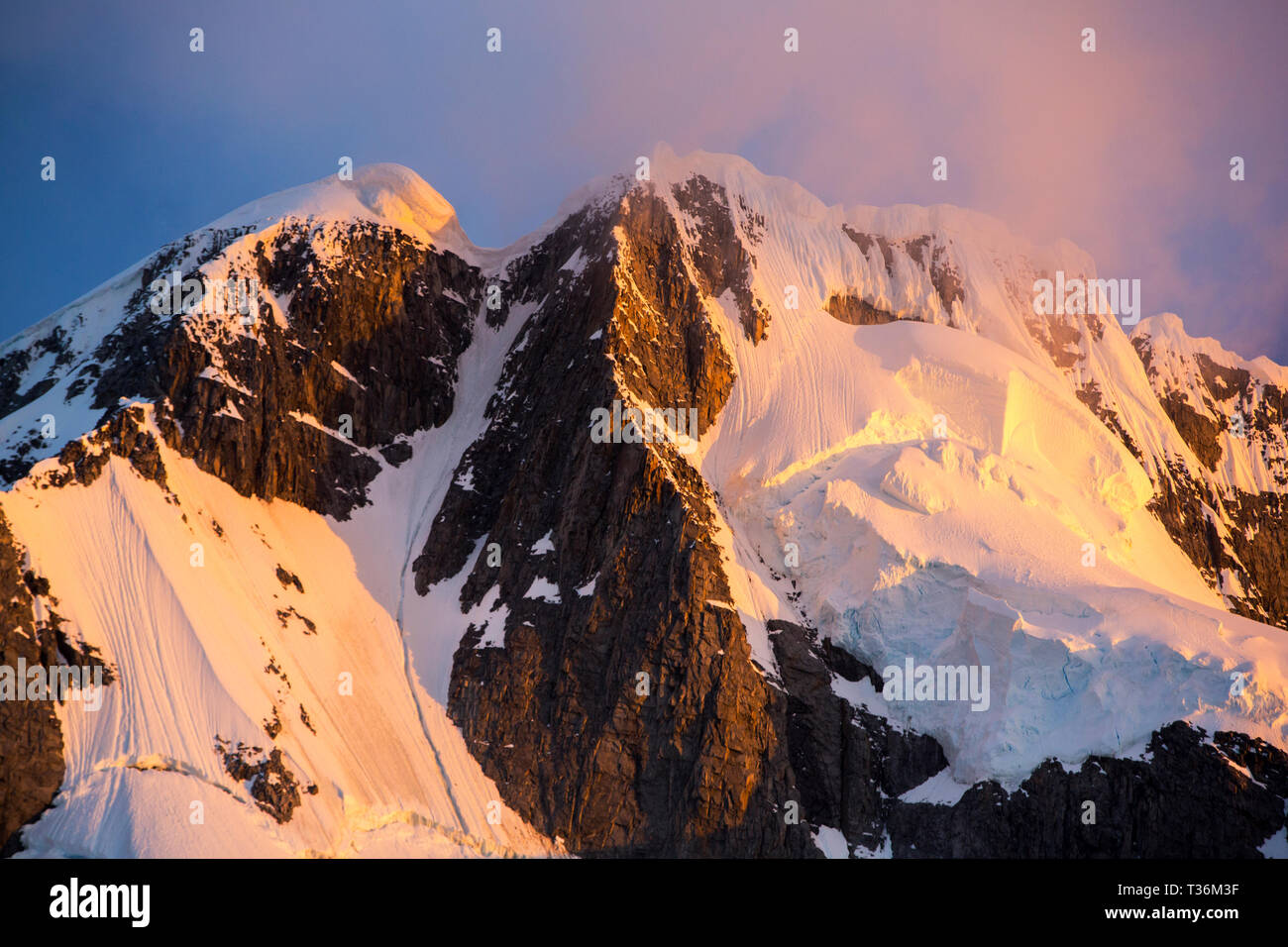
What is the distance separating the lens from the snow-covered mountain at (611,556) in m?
78.3

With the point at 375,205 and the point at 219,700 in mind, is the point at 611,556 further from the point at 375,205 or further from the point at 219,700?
the point at 375,205

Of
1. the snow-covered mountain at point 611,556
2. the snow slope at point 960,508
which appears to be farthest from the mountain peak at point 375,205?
the snow slope at point 960,508

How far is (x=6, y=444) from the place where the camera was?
3511 inches

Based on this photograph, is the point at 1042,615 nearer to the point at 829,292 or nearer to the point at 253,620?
the point at 829,292

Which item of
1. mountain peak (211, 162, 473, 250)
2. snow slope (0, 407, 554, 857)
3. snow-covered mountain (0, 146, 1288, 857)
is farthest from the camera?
mountain peak (211, 162, 473, 250)

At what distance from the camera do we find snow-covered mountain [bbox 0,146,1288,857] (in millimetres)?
78312

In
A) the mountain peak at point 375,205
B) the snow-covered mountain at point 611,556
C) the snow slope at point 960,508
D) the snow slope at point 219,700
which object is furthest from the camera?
A: the mountain peak at point 375,205

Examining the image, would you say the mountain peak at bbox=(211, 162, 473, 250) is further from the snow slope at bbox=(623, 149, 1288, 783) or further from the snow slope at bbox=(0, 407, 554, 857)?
the snow slope at bbox=(0, 407, 554, 857)

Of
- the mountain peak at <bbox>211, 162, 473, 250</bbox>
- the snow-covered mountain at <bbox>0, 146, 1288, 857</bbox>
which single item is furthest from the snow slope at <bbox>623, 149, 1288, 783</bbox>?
the mountain peak at <bbox>211, 162, 473, 250</bbox>

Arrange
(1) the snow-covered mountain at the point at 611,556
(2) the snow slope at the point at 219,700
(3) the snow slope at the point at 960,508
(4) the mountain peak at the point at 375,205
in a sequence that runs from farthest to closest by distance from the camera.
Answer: (4) the mountain peak at the point at 375,205, (3) the snow slope at the point at 960,508, (1) the snow-covered mountain at the point at 611,556, (2) the snow slope at the point at 219,700

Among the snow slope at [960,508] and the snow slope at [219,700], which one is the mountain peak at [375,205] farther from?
the snow slope at [219,700]

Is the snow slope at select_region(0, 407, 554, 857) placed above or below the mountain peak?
below
